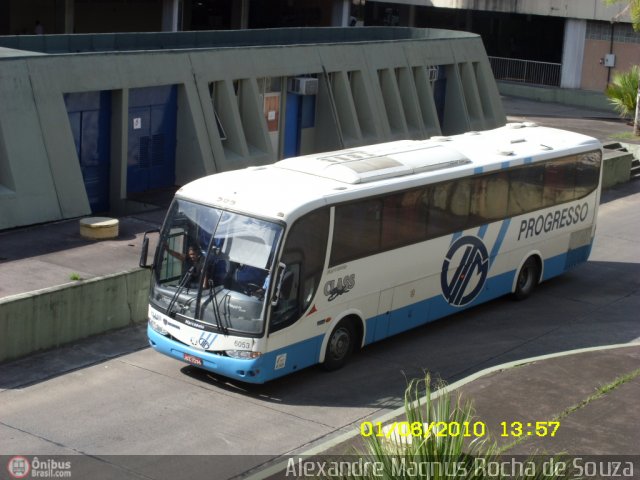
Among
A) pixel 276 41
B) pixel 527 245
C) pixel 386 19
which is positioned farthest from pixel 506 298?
pixel 386 19

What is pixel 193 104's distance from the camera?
24.0 metres

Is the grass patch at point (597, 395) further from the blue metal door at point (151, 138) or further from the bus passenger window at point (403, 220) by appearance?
the blue metal door at point (151, 138)

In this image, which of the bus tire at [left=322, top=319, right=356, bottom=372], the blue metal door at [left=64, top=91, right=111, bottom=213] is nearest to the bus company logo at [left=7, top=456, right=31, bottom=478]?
the bus tire at [left=322, top=319, right=356, bottom=372]

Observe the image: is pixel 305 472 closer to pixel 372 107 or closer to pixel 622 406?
pixel 622 406

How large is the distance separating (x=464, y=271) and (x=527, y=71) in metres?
35.7

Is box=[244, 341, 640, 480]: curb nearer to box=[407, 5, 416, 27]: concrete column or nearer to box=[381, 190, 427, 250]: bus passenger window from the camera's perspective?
box=[381, 190, 427, 250]: bus passenger window

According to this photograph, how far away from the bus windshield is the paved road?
110 centimetres

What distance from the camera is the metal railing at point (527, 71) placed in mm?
50906

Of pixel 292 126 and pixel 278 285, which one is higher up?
pixel 292 126

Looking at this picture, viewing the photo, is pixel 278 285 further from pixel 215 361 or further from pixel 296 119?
pixel 296 119

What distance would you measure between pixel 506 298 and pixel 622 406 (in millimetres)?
6585

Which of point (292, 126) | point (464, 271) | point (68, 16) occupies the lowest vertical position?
point (464, 271)

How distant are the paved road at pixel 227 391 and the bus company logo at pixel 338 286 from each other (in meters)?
1.27

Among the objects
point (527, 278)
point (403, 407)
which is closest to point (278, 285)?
point (403, 407)
